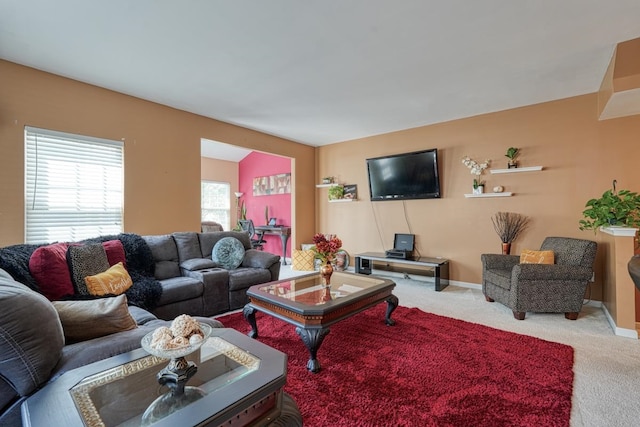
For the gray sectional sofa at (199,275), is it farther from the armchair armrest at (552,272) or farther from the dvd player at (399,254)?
the armchair armrest at (552,272)

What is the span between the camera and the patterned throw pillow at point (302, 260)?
215 inches

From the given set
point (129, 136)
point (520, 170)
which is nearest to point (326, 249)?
point (129, 136)

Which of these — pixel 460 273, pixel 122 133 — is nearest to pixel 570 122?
pixel 460 273

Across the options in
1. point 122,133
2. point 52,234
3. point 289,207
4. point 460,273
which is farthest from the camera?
point 289,207

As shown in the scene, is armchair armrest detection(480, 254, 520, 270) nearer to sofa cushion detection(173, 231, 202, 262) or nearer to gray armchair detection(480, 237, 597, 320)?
gray armchair detection(480, 237, 597, 320)

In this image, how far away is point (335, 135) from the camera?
539cm

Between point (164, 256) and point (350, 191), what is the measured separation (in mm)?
3551

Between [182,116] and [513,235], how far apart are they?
4858mm

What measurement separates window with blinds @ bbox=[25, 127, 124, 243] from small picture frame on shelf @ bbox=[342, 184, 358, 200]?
3.70m

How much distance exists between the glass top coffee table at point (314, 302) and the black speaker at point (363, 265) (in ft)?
6.46

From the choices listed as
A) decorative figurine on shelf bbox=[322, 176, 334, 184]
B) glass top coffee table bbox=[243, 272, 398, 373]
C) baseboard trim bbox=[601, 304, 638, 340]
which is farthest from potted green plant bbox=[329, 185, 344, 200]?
baseboard trim bbox=[601, 304, 638, 340]

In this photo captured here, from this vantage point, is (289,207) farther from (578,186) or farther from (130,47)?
(578,186)

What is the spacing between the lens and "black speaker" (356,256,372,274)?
5074mm

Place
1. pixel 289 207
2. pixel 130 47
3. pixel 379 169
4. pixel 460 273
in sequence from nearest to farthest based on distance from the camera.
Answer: pixel 130 47
pixel 460 273
pixel 379 169
pixel 289 207
